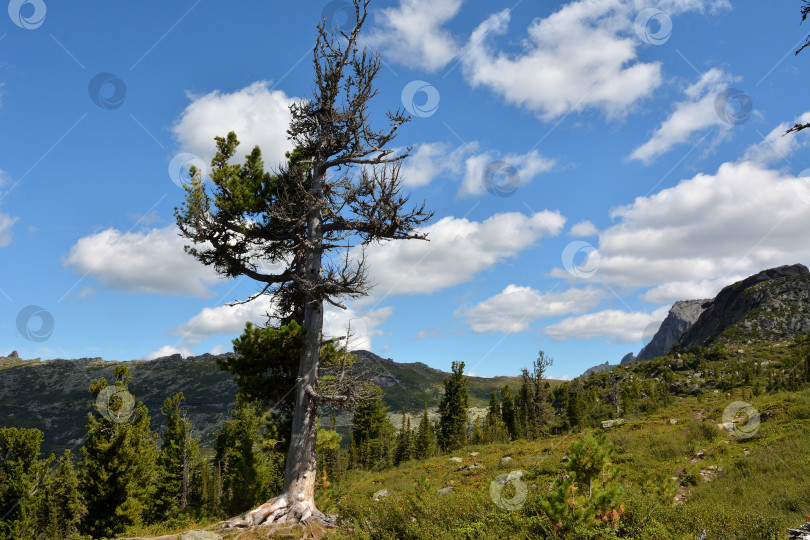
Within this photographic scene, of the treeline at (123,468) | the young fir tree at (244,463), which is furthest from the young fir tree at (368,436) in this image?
the treeline at (123,468)

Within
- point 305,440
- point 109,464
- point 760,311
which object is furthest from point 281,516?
point 760,311

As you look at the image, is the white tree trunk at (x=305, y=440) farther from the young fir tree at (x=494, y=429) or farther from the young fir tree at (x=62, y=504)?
the young fir tree at (x=494, y=429)

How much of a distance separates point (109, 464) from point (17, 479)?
10342 mm

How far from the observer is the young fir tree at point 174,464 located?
1587 inches

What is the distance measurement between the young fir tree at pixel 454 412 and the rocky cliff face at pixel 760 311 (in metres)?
109

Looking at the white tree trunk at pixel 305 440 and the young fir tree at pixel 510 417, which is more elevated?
the white tree trunk at pixel 305 440

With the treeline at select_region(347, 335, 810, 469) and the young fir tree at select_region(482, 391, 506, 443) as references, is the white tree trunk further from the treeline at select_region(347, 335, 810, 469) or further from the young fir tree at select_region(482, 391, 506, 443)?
the young fir tree at select_region(482, 391, 506, 443)

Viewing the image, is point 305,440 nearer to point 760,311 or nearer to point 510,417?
point 510,417

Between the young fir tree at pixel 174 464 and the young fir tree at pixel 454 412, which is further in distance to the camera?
the young fir tree at pixel 454 412

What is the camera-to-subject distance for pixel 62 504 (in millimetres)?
49094

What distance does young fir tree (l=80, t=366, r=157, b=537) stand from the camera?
26531 millimetres

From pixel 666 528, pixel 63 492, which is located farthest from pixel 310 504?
pixel 63 492

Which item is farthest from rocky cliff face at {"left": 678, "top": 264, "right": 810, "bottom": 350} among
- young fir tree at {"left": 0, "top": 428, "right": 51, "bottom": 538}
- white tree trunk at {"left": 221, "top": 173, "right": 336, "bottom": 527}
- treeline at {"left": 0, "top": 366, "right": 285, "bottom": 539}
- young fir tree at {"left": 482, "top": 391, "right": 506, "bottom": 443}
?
young fir tree at {"left": 0, "top": 428, "right": 51, "bottom": 538}

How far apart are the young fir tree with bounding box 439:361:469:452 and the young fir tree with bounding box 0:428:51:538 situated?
134ft
